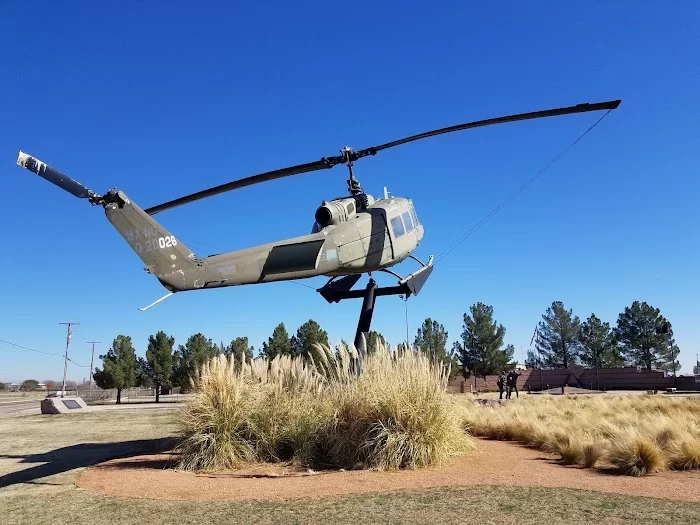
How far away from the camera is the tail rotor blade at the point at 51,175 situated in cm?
896

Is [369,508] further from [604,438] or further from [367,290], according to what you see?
[367,290]

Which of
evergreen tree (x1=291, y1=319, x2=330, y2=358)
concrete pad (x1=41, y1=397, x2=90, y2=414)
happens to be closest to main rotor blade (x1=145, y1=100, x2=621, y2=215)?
concrete pad (x1=41, y1=397, x2=90, y2=414)

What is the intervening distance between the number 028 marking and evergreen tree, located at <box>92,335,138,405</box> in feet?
137

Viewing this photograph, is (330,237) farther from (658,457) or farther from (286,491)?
(658,457)

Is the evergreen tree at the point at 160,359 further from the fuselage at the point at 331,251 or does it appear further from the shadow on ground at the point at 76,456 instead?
the fuselage at the point at 331,251

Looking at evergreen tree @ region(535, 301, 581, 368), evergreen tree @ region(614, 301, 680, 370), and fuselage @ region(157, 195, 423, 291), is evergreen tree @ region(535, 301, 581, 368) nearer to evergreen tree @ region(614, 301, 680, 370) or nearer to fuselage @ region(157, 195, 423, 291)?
evergreen tree @ region(614, 301, 680, 370)

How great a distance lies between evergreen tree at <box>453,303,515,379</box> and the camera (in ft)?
204

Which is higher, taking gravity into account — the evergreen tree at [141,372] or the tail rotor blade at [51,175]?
the tail rotor blade at [51,175]

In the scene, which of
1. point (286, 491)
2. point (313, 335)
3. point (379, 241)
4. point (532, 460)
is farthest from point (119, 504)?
point (313, 335)

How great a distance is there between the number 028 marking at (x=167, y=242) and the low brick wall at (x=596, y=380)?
145 feet

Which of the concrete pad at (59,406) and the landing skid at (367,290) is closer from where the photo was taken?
the landing skid at (367,290)

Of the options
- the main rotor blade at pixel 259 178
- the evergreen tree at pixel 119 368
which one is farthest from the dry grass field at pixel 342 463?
the evergreen tree at pixel 119 368

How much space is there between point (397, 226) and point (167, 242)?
6.47m

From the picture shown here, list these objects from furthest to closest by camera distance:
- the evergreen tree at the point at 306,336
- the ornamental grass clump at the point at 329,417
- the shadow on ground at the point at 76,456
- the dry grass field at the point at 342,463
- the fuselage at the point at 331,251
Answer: the evergreen tree at the point at 306,336, the fuselage at the point at 331,251, the shadow on ground at the point at 76,456, the ornamental grass clump at the point at 329,417, the dry grass field at the point at 342,463
